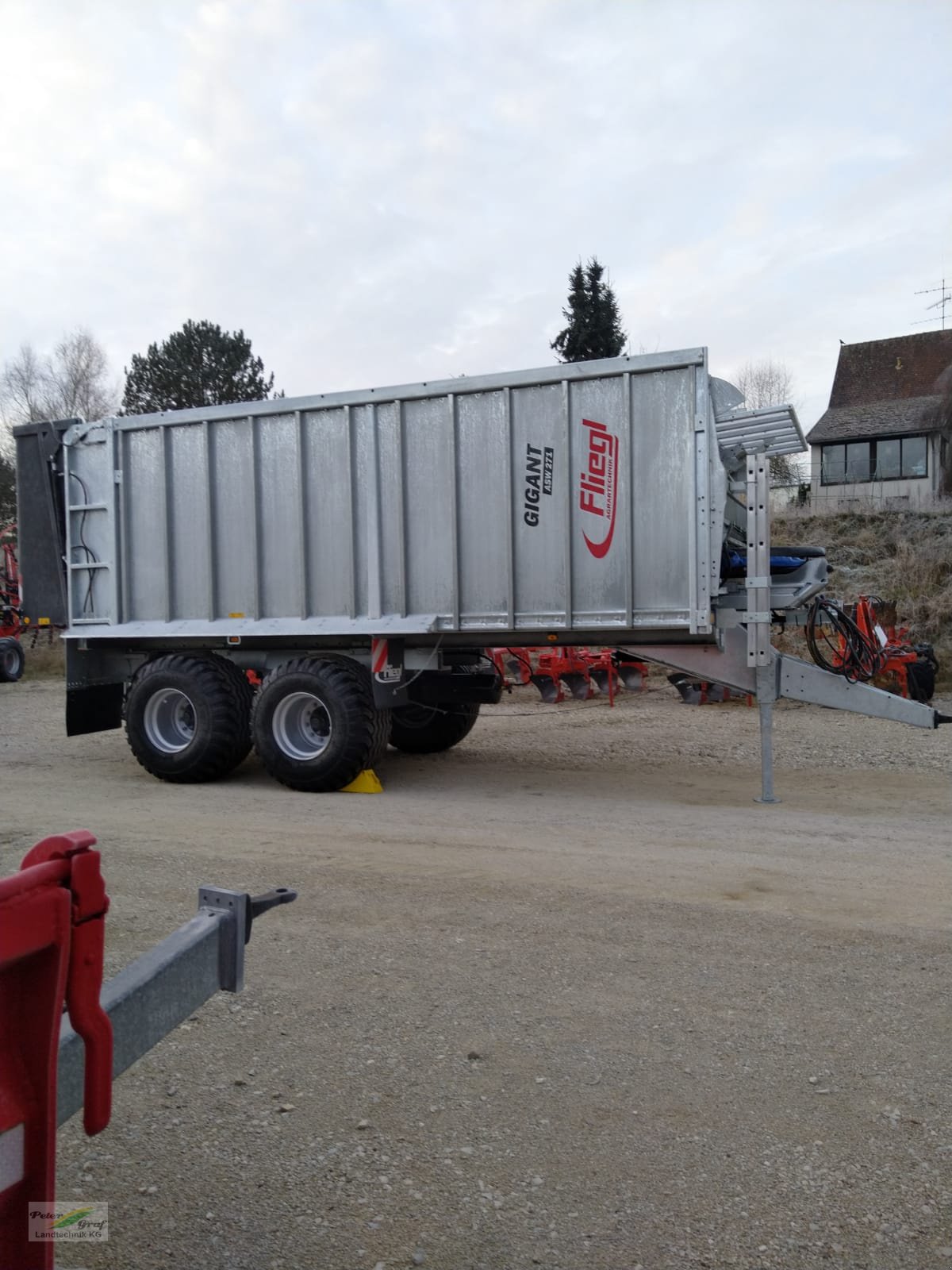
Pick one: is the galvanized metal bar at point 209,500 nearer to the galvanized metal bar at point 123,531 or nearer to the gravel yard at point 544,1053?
the galvanized metal bar at point 123,531

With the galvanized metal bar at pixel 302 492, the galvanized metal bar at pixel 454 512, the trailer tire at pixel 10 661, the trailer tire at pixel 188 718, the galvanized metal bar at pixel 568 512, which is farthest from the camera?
the trailer tire at pixel 10 661

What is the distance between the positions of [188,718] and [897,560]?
1531cm

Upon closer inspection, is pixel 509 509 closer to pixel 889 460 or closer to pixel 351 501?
pixel 351 501

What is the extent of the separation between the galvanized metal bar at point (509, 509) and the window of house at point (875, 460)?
31.1 m

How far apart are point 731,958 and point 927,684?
1030 centimetres

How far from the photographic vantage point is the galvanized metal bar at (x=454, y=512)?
27.3ft

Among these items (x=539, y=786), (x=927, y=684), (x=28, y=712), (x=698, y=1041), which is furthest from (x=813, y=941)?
(x=28, y=712)

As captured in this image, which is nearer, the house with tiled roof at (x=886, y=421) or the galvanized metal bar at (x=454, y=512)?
the galvanized metal bar at (x=454, y=512)

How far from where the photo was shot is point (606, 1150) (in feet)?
9.75

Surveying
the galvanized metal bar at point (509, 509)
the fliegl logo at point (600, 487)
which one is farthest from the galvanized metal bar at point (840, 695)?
the galvanized metal bar at point (509, 509)

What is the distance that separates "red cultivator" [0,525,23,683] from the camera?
20500 mm

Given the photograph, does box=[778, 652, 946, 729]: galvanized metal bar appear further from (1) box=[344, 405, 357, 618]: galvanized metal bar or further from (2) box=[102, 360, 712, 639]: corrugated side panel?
(1) box=[344, 405, 357, 618]: galvanized metal bar

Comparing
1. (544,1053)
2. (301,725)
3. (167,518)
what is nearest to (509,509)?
(301,725)

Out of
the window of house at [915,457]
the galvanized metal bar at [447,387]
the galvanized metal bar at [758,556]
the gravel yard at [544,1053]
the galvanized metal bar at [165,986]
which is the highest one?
the window of house at [915,457]
